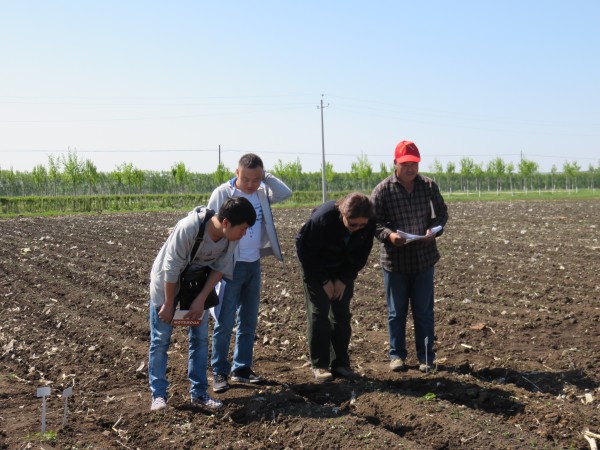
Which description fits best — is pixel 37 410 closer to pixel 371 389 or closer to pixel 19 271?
pixel 371 389

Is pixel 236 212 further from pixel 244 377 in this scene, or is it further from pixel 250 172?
pixel 244 377

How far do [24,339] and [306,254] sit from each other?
3964mm

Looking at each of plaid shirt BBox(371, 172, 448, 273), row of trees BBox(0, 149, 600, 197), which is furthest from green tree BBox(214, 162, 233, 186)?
plaid shirt BBox(371, 172, 448, 273)

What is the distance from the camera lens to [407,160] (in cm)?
620

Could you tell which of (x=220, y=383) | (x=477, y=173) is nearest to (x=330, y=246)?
(x=220, y=383)

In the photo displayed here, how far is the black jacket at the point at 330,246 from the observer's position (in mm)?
5863

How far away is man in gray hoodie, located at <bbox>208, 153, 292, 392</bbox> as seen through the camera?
571 centimetres

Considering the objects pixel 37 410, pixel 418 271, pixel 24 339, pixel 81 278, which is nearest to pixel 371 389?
pixel 418 271

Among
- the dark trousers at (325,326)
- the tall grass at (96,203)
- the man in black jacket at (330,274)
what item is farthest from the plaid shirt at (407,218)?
the tall grass at (96,203)

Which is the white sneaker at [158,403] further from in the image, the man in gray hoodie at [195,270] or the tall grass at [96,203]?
the tall grass at [96,203]

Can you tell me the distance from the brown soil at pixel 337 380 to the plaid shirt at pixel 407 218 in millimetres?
1016

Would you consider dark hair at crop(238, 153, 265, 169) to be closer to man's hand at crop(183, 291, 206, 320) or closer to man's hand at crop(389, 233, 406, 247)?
man's hand at crop(183, 291, 206, 320)

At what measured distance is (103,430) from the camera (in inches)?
198

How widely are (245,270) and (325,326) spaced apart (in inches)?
35.7
